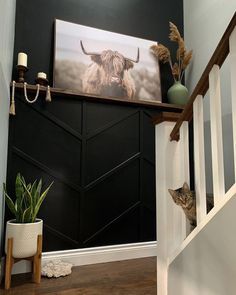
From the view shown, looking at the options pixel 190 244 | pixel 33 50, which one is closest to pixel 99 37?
pixel 33 50

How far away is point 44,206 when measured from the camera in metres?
2.22

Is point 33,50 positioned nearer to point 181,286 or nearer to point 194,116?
point 194,116

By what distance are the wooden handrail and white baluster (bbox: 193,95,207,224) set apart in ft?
0.12

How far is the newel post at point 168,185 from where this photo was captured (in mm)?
1517

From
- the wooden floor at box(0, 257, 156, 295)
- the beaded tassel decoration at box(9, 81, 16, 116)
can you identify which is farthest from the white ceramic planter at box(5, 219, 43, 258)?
the beaded tassel decoration at box(9, 81, 16, 116)

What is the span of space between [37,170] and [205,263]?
1.63 metres

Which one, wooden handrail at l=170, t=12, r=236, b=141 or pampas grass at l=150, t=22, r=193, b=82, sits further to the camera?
pampas grass at l=150, t=22, r=193, b=82

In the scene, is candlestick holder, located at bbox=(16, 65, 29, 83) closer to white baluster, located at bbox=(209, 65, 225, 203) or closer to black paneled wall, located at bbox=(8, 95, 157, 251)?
black paneled wall, located at bbox=(8, 95, 157, 251)

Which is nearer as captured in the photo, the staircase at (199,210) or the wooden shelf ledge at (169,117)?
the staircase at (199,210)

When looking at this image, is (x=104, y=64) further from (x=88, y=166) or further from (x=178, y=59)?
(x=88, y=166)

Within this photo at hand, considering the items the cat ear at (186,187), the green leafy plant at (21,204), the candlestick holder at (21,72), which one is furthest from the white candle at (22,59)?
the cat ear at (186,187)

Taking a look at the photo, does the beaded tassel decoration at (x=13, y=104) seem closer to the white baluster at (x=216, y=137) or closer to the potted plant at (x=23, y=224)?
the potted plant at (x=23, y=224)

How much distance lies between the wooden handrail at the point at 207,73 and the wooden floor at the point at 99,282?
1.18 meters

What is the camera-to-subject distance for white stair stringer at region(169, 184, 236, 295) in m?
1.12
